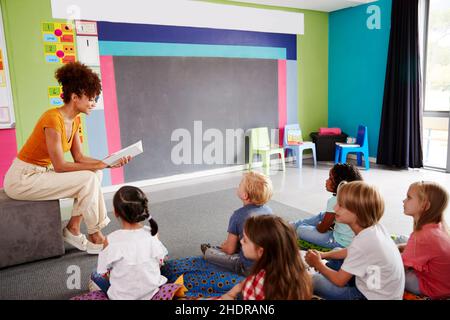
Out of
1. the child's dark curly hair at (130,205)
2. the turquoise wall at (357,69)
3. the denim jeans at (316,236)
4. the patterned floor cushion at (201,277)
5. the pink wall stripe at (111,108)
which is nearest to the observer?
the child's dark curly hair at (130,205)

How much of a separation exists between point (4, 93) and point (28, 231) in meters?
1.72

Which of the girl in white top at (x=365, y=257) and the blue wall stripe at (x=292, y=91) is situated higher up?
the blue wall stripe at (x=292, y=91)

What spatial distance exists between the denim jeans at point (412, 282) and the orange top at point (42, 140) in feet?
7.23

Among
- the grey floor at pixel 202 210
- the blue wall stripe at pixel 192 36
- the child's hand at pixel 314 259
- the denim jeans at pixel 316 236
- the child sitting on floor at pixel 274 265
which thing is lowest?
the grey floor at pixel 202 210

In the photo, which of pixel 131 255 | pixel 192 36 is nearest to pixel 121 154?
pixel 131 255

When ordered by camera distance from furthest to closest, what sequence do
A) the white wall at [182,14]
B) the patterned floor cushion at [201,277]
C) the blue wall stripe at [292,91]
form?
1. the blue wall stripe at [292,91]
2. the white wall at [182,14]
3. the patterned floor cushion at [201,277]

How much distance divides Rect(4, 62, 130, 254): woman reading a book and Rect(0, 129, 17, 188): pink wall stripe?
1.26 m

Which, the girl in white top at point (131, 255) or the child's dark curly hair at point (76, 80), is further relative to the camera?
the child's dark curly hair at point (76, 80)

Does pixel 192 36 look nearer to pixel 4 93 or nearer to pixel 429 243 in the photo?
pixel 4 93

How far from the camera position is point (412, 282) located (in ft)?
5.70

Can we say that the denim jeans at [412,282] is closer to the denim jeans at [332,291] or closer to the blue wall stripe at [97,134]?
the denim jeans at [332,291]

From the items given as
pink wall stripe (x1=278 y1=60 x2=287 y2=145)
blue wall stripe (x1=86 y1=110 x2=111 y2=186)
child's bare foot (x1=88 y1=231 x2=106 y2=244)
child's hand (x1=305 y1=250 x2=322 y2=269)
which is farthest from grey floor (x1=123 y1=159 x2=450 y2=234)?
child's hand (x1=305 y1=250 x2=322 y2=269)

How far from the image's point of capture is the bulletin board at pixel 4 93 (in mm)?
3480

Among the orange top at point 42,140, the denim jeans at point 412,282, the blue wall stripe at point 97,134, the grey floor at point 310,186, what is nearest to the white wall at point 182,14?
the blue wall stripe at point 97,134
